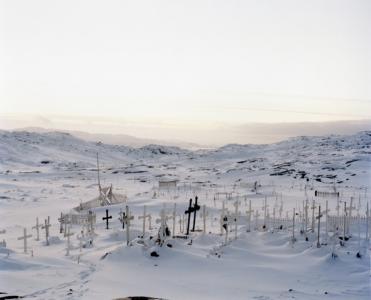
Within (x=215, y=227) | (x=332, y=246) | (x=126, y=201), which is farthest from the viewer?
(x=126, y=201)

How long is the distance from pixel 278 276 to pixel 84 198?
3017 cm

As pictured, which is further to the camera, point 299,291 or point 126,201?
point 126,201

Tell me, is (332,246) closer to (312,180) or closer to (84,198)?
(84,198)

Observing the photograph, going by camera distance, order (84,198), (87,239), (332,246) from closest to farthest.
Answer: (332,246)
(87,239)
(84,198)

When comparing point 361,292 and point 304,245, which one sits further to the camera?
point 304,245

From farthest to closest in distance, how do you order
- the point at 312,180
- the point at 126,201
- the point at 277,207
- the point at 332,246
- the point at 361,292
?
1. the point at 312,180
2. the point at 126,201
3. the point at 277,207
4. the point at 332,246
5. the point at 361,292

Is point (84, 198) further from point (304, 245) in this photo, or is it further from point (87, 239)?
point (304, 245)

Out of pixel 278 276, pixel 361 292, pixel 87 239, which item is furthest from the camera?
pixel 87 239

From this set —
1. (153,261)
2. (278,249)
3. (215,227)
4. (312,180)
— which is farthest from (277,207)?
(312,180)

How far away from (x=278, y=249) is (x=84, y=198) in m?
27.2

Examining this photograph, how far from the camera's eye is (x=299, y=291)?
1447 cm

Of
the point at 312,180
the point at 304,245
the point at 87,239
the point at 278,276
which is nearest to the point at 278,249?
the point at 304,245

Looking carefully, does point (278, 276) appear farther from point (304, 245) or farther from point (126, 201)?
point (126, 201)

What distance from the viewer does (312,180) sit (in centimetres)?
5828
